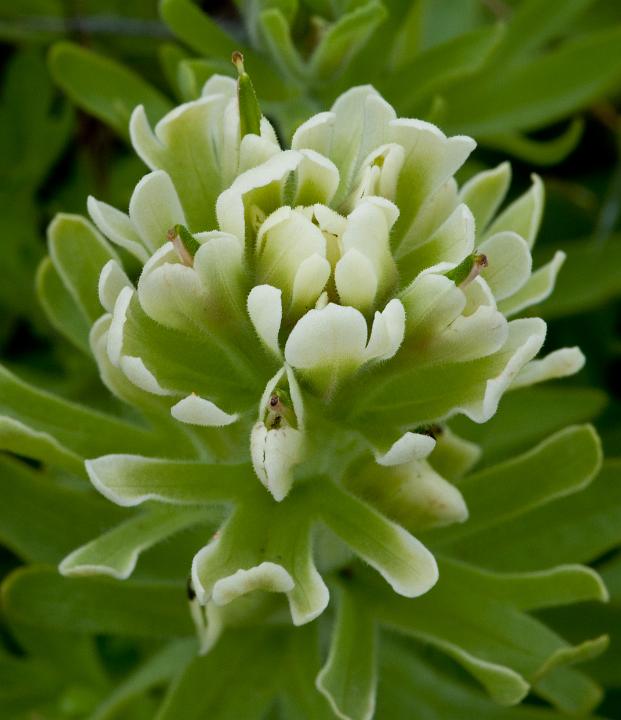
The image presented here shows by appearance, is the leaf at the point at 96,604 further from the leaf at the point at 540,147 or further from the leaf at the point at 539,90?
the leaf at the point at 540,147

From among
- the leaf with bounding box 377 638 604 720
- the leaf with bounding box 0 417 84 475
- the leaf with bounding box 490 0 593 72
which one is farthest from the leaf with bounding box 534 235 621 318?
the leaf with bounding box 0 417 84 475

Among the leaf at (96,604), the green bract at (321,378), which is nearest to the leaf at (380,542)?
the green bract at (321,378)

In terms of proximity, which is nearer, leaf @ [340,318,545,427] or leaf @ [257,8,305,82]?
leaf @ [340,318,545,427]

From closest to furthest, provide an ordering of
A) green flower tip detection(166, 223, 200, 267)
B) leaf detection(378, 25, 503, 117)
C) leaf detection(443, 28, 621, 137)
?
green flower tip detection(166, 223, 200, 267)
leaf detection(378, 25, 503, 117)
leaf detection(443, 28, 621, 137)

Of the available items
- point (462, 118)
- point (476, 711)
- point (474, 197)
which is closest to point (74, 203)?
point (462, 118)

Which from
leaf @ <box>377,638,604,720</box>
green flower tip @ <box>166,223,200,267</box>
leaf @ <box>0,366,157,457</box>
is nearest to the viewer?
green flower tip @ <box>166,223,200,267</box>

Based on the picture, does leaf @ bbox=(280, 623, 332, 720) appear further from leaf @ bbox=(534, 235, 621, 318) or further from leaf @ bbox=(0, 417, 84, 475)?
leaf @ bbox=(534, 235, 621, 318)

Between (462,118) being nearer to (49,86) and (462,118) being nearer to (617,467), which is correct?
(617,467)
